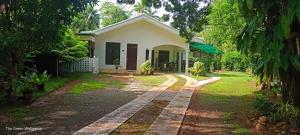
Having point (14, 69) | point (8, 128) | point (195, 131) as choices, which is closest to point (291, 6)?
point (195, 131)

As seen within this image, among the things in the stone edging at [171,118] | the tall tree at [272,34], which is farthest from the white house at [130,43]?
the tall tree at [272,34]

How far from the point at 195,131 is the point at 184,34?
11621 mm

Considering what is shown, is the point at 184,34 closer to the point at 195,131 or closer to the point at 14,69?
the point at 14,69

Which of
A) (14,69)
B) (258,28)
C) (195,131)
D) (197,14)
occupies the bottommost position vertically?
(195,131)

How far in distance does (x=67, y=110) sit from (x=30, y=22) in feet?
8.74

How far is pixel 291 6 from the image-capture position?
7.61 meters

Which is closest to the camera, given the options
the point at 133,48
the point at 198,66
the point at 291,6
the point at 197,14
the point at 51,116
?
the point at 291,6

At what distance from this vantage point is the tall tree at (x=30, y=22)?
11.9 metres

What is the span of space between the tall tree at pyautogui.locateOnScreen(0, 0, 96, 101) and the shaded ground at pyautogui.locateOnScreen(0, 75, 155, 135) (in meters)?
1.66

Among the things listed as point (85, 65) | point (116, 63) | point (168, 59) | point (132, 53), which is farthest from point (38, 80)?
point (168, 59)

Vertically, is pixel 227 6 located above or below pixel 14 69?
above

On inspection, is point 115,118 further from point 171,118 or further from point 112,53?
point 112,53

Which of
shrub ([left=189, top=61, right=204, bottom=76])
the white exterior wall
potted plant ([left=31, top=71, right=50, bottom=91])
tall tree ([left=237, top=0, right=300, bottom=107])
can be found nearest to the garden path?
tall tree ([left=237, top=0, right=300, bottom=107])

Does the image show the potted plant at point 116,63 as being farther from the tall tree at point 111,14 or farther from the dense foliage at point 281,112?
the tall tree at point 111,14
